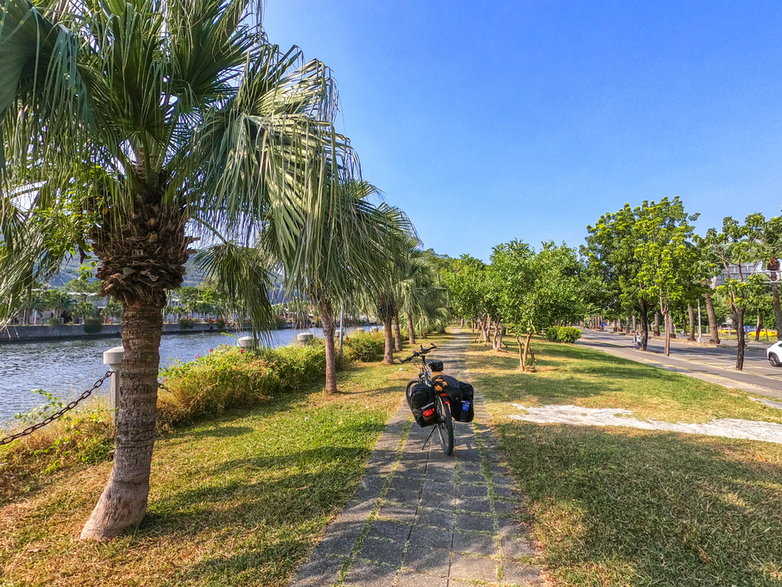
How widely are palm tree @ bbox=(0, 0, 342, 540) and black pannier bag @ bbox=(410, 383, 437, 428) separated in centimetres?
259

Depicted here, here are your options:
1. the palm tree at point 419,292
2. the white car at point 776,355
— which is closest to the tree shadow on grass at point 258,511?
the palm tree at point 419,292

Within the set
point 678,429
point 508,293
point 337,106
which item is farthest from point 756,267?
point 337,106

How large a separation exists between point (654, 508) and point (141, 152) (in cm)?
487

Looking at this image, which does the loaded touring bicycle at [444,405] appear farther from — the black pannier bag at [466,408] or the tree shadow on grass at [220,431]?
the tree shadow on grass at [220,431]

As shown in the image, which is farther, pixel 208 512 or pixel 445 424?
pixel 445 424

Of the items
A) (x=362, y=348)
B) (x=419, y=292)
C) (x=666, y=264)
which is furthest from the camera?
(x=666, y=264)

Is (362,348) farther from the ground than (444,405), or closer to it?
closer to it

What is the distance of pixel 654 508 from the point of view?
9.43 feet

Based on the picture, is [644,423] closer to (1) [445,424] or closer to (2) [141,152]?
(1) [445,424]

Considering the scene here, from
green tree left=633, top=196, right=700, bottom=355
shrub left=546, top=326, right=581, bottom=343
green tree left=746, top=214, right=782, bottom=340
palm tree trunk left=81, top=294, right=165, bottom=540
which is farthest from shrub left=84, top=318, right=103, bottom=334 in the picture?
green tree left=746, top=214, right=782, bottom=340

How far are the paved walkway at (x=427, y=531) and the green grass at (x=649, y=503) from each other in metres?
0.24

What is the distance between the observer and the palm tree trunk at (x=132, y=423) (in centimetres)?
265

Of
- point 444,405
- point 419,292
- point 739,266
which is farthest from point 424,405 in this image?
point 739,266

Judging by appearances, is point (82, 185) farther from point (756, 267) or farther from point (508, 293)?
point (756, 267)
